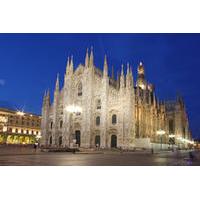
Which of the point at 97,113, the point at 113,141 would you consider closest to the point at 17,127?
the point at 97,113

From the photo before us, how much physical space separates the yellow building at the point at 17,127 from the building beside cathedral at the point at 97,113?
11237mm

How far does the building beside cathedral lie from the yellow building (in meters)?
11.2

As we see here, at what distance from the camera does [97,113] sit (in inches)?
1960

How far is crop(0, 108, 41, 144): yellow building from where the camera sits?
6788cm

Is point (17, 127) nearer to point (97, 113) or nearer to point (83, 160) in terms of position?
point (97, 113)

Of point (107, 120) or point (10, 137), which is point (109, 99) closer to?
point (107, 120)

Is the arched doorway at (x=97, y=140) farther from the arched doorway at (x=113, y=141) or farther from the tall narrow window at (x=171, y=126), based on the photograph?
the tall narrow window at (x=171, y=126)

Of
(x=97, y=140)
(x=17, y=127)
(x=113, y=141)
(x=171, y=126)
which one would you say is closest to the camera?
(x=113, y=141)

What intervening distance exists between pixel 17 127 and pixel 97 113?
33.9 m
